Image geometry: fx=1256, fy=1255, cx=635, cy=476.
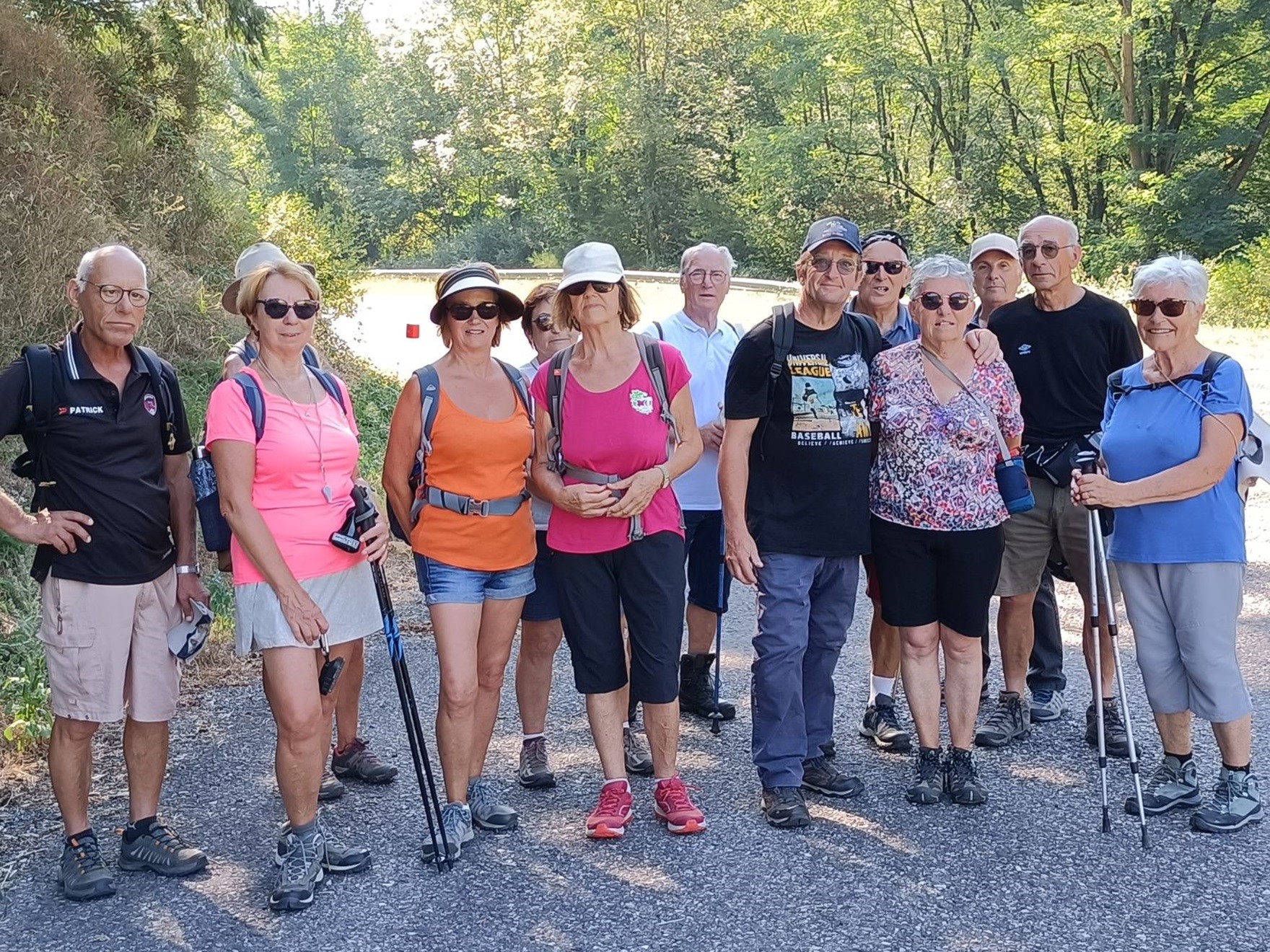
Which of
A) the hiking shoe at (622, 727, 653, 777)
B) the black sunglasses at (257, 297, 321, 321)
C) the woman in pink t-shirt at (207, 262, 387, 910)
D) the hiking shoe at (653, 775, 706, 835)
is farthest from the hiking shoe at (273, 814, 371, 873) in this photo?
the black sunglasses at (257, 297, 321, 321)

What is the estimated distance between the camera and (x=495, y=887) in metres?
4.07

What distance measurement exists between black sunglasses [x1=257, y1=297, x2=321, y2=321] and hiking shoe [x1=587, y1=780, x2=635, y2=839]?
198 cm

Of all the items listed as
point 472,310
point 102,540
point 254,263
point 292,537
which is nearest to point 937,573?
point 472,310

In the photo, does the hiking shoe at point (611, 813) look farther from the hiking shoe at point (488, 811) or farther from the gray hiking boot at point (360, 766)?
the gray hiking boot at point (360, 766)

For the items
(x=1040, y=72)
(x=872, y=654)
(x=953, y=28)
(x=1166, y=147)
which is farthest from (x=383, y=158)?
(x=872, y=654)

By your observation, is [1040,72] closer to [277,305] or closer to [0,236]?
[0,236]

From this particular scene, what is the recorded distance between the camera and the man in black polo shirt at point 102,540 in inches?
155

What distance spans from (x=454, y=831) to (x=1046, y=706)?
9.16ft

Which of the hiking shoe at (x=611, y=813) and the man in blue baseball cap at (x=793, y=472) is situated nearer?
the hiking shoe at (x=611, y=813)

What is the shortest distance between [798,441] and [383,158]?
53608 mm

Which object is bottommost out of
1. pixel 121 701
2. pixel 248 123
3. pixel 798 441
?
pixel 121 701

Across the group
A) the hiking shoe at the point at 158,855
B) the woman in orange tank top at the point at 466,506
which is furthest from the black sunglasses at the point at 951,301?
the hiking shoe at the point at 158,855

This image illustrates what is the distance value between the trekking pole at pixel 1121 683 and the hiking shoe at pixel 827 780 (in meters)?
0.98

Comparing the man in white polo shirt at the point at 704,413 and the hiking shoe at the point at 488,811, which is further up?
the man in white polo shirt at the point at 704,413
